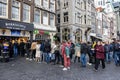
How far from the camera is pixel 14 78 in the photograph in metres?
10.8

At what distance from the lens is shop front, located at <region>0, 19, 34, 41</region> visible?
2462 cm

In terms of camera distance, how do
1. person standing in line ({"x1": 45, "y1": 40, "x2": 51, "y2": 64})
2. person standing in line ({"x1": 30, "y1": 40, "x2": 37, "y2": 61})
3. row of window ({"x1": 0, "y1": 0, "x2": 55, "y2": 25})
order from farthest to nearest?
1. row of window ({"x1": 0, "y1": 0, "x2": 55, "y2": 25})
2. person standing in line ({"x1": 30, "y1": 40, "x2": 37, "y2": 61})
3. person standing in line ({"x1": 45, "y1": 40, "x2": 51, "y2": 64})

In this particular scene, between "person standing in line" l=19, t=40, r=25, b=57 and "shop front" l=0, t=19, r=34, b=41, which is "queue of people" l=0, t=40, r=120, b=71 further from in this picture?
"shop front" l=0, t=19, r=34, b=41

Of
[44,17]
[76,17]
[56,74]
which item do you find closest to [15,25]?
[44,17]

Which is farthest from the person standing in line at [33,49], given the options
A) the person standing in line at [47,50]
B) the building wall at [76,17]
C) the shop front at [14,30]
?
the building wall at [76,17]

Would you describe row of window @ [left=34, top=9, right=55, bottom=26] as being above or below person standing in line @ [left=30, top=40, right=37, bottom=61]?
above

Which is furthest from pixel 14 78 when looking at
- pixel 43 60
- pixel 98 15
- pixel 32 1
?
pixel 98 15

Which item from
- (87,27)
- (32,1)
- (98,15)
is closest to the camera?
(32,1)

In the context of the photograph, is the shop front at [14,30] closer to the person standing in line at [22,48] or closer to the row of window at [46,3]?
the person standing in line at [22,48]

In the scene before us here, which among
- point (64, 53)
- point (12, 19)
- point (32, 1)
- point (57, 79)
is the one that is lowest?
point (57, 79)

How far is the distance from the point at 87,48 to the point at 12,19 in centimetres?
1307

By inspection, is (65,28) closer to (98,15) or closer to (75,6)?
(75,6)

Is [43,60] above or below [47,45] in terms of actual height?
below

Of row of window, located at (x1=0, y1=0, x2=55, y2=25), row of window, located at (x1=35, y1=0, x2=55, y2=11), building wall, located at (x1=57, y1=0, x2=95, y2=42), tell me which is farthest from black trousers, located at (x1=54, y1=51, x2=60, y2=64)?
building wall, located at (x1=57, y1=0, x2=95, y2=42)
